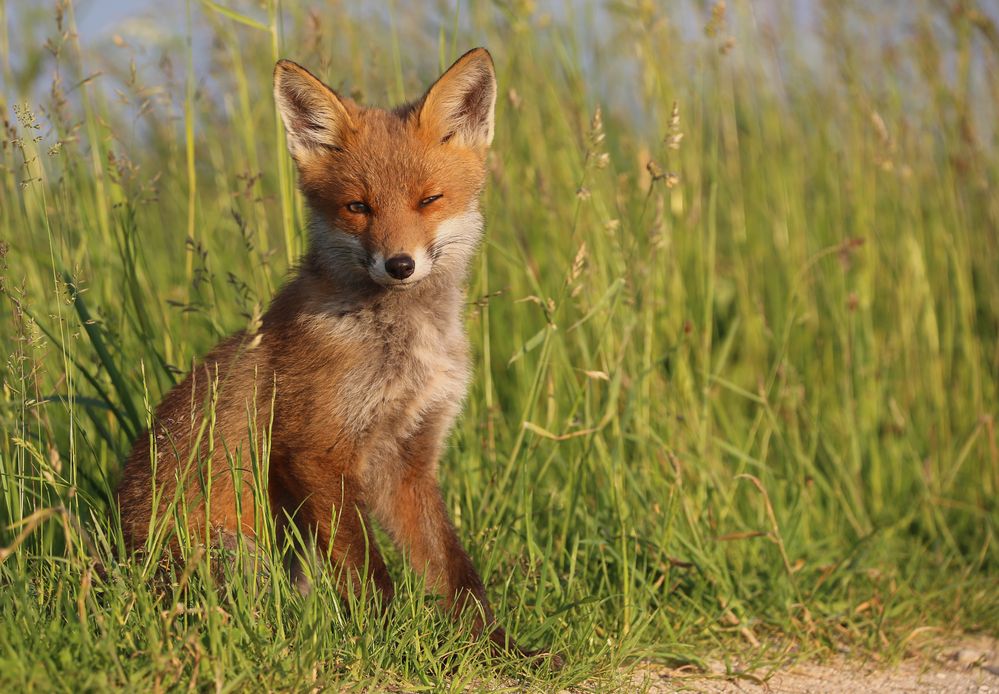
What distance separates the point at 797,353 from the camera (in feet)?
15.9

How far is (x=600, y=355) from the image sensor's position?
4031mm

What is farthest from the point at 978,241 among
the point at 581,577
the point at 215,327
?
the point at 215,327

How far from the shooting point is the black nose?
2885mm

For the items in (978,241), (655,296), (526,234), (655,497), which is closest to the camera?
(655,497)

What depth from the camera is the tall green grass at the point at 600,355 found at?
2.77 meters

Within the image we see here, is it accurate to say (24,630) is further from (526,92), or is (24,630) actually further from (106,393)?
(526,92)

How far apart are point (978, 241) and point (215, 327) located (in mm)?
3719

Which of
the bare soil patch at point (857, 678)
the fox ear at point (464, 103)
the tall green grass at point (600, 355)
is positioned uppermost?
the fox ear at point (464, 103)

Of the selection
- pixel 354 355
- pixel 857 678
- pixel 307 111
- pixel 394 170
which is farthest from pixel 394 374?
pixel 857 678

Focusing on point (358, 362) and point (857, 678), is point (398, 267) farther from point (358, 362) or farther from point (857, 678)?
point (857, 678)

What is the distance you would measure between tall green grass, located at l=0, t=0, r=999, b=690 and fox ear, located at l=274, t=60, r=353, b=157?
300 millimetres

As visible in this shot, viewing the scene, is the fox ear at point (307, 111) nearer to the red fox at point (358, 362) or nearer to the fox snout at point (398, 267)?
the red fox at point (358, 362)

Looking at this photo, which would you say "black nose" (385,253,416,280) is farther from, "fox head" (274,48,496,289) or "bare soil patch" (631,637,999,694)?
"bare soil patch" (631,637,999,694)

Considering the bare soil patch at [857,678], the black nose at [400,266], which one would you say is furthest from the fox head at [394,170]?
the bare soil patch at [857,678]
